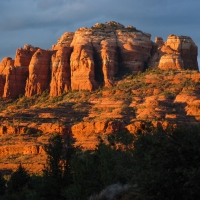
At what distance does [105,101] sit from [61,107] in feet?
23.0

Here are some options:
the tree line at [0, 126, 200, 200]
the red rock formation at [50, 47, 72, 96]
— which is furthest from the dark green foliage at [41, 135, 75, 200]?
the red rock formation at [50, 47, 72, 96]

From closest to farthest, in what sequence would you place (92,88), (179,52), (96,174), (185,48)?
1. (96,174)
2. (92,88)
3. (179,52)
4. (185,48)

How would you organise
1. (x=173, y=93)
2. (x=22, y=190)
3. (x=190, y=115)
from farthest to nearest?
(x=173, y=93) → (x=190, y=115) → (x=22, y=190)

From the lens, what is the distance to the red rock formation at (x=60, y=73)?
11225cm

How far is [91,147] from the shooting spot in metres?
76.6

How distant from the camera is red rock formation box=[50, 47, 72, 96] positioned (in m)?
112

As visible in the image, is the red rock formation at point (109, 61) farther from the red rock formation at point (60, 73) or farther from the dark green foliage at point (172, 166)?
the dark green foliage at point (172, 166)

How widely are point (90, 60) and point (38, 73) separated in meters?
12.1

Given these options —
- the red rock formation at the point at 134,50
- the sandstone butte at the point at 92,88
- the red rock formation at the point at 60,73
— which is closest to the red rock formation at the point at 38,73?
the sandstone butte at the point at 92,88

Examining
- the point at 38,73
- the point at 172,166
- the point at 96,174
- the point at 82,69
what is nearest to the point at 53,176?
the point at 96,174

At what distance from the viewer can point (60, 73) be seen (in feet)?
371

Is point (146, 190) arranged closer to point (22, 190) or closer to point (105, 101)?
point (22, 190)

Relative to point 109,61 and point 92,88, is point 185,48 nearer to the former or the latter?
point 109,61

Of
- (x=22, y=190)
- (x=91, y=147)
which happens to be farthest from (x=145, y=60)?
(x=22, y=190)
